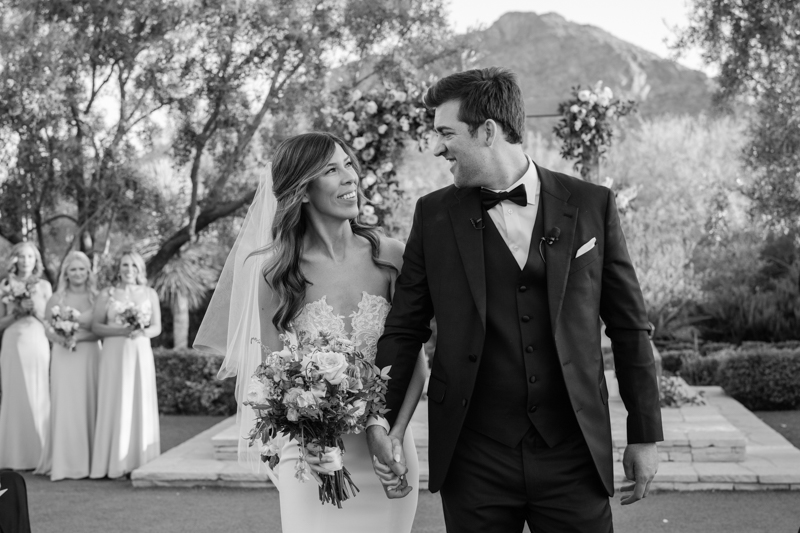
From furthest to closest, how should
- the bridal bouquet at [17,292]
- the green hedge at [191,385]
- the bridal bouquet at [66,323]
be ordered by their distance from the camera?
the green hedge at [191,385]
the bridal bouquet at [17,292]
the bridal bouquet at [66,323]

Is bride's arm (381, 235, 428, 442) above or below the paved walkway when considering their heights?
above

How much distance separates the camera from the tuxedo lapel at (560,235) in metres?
3.01

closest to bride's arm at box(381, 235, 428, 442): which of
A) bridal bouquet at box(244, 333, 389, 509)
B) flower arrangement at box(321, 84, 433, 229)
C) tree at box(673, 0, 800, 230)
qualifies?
bridal bouquet at box(244, 333, 389, 509)

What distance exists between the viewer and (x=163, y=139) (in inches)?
530

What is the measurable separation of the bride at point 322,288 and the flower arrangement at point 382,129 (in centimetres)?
547

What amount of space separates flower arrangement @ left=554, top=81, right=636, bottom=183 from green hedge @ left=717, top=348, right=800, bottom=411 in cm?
401

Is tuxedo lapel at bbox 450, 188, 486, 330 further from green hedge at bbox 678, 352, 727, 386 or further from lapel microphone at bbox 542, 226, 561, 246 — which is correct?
green hedge at bbox 678, 352, 727, 386

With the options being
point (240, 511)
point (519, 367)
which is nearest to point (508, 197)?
point (519, 367)

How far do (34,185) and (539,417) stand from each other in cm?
1088

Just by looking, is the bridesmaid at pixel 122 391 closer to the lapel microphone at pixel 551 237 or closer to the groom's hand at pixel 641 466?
the lapel microphone at pixel 551 237

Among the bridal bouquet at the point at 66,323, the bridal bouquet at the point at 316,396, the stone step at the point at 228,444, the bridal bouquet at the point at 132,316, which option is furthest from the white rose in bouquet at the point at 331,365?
the bridal bouquet at the point at 66,323

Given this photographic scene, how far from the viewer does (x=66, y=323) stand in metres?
8.88

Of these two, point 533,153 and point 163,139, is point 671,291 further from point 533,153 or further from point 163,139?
point 533,153

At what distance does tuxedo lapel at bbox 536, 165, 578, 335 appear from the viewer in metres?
3.01
